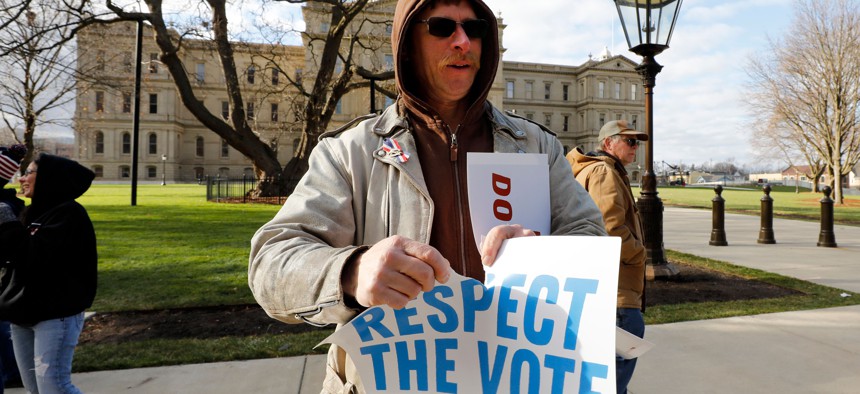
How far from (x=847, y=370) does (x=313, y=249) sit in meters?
4.60

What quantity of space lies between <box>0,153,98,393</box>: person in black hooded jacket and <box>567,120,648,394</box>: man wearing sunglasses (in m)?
3.42

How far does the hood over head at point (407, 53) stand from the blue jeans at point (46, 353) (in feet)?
9.47

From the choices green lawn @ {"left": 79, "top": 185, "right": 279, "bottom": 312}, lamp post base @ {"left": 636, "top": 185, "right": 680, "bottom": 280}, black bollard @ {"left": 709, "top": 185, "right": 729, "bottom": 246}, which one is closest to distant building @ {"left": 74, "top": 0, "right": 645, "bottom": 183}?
green lawn @ {"left": 79, "top": 185, "right": 279, "bottom": 312}

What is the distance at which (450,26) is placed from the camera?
1.46 m

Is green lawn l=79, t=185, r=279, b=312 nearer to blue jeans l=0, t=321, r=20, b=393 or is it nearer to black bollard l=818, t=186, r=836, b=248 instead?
blue jeans l=0, t=321, r=20, b=393

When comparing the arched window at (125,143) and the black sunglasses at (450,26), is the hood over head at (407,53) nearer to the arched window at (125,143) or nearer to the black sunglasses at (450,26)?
the black sunglasses at (450,26)

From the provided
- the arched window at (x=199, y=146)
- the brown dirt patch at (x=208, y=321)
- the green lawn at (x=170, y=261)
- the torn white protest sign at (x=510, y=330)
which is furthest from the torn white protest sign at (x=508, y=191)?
the arched window at (x=199, y=146)

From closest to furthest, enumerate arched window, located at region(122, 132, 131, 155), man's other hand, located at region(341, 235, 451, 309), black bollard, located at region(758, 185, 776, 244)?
man's other hand, located at region(341, 235, 451, 309) < black bollard, located at region(758, 185, 776, 244) < arched window, located at region(122, 132, 131, 155)

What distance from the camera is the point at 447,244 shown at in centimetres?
144

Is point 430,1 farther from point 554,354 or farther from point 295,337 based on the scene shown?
point 295,337

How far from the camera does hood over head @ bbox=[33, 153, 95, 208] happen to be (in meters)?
3.22

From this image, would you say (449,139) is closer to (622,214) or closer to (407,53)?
(407,53)

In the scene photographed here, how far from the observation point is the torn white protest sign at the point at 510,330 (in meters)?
1.04

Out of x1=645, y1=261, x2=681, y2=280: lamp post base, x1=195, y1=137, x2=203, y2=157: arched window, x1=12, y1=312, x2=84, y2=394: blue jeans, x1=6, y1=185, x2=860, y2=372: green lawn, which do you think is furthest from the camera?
x1=195, y1=137, x2=203, y2=157: arched window
